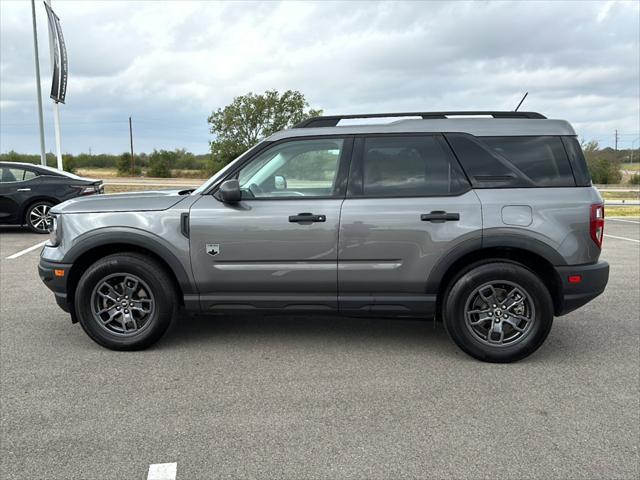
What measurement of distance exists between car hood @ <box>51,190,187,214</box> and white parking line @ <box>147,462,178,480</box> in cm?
215

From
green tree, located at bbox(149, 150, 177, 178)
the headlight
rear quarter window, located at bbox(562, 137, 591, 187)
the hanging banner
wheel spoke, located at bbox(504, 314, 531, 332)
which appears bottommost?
wheel spoke, located at bbox(504, 314, 531, 332)

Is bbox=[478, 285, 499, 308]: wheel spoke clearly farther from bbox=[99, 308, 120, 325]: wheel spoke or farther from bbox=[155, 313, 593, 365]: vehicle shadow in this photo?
bbox=[99, 308, 120, 325]: wheel spoke

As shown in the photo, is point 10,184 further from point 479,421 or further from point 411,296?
point 479,421

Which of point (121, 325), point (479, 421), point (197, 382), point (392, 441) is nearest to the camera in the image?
point (392, 441)

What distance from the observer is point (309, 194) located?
4258 mm

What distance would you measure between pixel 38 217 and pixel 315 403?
9.83 meters

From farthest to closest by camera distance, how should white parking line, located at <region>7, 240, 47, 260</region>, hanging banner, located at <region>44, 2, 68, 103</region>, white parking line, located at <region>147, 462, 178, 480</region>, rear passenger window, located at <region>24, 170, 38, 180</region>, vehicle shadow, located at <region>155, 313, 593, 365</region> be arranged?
hanging banner, located at <region>44, 2, 68, 103</region> < rear passenger window, located at <region>24, 170, 38, 180</region> < white parking line, located at <region>7, 240, 47, 260</region> < vehicle shadow, located at <region>155, 313, 593, 365</region> < white parking line, located at <region>147, 462, 178, 480</region>

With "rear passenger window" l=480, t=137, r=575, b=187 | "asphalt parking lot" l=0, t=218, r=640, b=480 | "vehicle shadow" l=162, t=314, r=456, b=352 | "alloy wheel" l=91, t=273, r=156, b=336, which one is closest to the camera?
"asphalt parking lot" l=0, t=218, r=640, b=480

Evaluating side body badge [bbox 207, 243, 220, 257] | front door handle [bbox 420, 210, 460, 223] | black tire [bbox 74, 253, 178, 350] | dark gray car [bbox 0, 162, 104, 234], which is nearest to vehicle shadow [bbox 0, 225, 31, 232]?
dark gray car [bbox 0, 162, 104, 234]

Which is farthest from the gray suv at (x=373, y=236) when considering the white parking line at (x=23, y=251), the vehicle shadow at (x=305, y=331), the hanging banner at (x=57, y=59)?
the hanging banner at (x=57, y=59)

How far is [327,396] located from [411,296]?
110 cm

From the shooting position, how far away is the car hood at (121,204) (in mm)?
4324

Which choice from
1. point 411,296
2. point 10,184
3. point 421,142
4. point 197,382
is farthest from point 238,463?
point 10,184

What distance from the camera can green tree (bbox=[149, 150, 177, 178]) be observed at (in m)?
50.1
